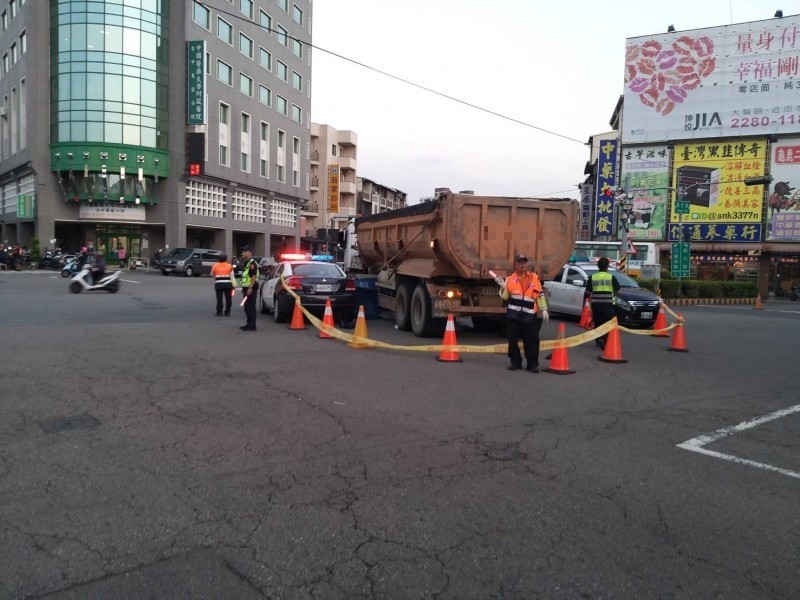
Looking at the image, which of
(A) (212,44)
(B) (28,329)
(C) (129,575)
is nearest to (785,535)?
(C) (129,575)

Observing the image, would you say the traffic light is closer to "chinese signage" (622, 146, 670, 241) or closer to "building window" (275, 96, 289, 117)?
"building window" (275, 96, 289, 117)

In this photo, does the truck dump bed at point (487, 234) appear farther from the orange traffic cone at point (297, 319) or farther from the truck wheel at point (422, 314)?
the orange traffic cone at point (297, 319)

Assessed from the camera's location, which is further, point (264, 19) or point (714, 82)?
point (264, 19)

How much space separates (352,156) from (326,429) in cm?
7138

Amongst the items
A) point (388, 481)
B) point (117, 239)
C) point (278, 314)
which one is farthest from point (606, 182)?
point (388, 481)

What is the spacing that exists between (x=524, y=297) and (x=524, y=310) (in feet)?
0.60

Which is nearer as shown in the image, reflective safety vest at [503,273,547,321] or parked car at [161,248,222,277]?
reflective safety vest at [503,273,547,321]

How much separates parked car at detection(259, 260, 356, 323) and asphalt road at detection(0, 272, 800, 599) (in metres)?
4.77

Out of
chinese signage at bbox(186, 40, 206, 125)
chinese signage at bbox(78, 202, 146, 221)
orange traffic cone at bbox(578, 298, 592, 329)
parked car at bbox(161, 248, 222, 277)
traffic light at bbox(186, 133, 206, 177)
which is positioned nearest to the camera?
orange traffic cone at bbox(578, 298, 592, 329)

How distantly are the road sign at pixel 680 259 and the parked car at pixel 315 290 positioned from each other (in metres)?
17.9

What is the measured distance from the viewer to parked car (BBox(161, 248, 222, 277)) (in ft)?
123

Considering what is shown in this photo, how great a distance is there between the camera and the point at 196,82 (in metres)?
43.7

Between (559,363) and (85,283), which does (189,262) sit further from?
(559,363)

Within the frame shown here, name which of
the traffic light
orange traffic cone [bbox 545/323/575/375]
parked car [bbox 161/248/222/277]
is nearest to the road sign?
orange traffic cone [bbox 545/323/575/375]
